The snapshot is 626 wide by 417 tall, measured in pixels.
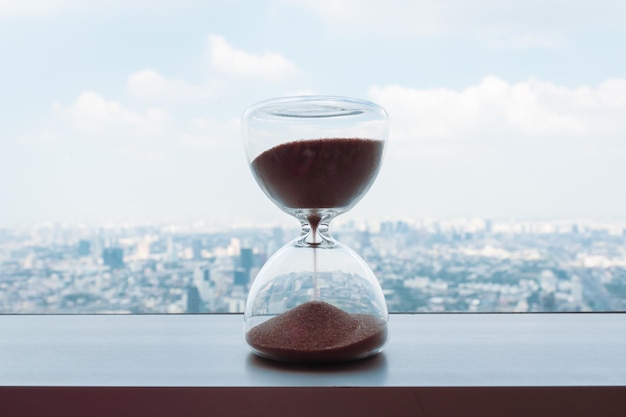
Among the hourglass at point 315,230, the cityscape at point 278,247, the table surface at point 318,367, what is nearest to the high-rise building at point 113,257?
the cityscape at point 278,247

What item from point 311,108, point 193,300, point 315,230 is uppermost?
point 311,108

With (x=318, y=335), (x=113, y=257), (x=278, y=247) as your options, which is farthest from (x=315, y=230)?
(x=113, y=257)

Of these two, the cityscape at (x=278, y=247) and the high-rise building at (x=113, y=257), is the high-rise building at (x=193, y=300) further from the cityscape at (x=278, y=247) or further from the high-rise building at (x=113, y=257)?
the high-rise building at (x=113, y=257)

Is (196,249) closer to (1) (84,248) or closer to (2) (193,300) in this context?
(2) (193,300)

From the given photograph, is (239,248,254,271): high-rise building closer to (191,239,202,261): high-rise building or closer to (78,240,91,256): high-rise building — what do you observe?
(191,239,202,261): high-rise building

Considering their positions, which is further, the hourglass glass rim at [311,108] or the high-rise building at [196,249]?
the high-rise building at [196,249]
